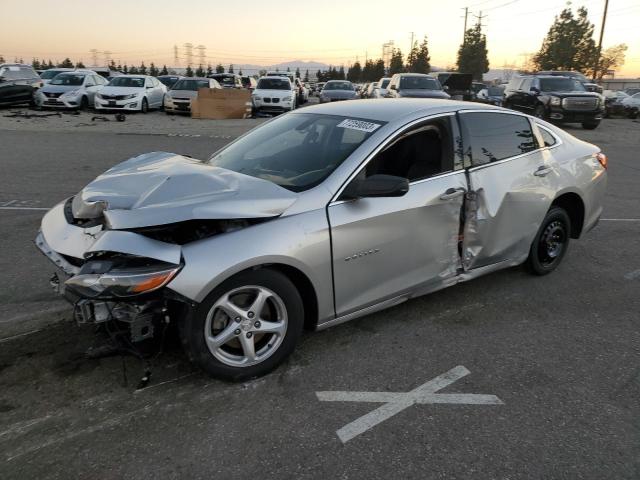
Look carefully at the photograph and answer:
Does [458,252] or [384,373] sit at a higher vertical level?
[458,252]

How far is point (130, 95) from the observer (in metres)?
20.9

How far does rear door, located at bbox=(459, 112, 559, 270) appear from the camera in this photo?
402 cm

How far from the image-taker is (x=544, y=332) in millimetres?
3850

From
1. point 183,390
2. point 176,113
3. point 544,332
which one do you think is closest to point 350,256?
point 183,390

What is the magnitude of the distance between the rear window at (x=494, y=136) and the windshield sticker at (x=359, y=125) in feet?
2.63

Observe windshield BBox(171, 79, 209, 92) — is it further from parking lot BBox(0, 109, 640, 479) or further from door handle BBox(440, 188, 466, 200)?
door handle BBox(440, 188, 466, 200)

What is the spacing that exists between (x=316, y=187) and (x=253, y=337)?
99 cm

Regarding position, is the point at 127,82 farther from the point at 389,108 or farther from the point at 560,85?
the point at 389,108

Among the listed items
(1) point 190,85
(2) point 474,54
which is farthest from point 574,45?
(1) point 190,85

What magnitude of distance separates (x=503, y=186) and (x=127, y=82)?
20919mm

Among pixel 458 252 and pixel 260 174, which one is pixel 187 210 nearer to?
pixel 260 174

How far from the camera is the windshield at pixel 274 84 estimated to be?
23203mm

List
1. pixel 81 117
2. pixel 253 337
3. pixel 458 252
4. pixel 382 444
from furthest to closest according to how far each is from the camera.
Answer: pixel 81 117 → pixel 458 252 → pixel 253 337 → pixel 382 444

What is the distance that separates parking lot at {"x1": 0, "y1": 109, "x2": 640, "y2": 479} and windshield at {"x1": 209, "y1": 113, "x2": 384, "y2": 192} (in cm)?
116
